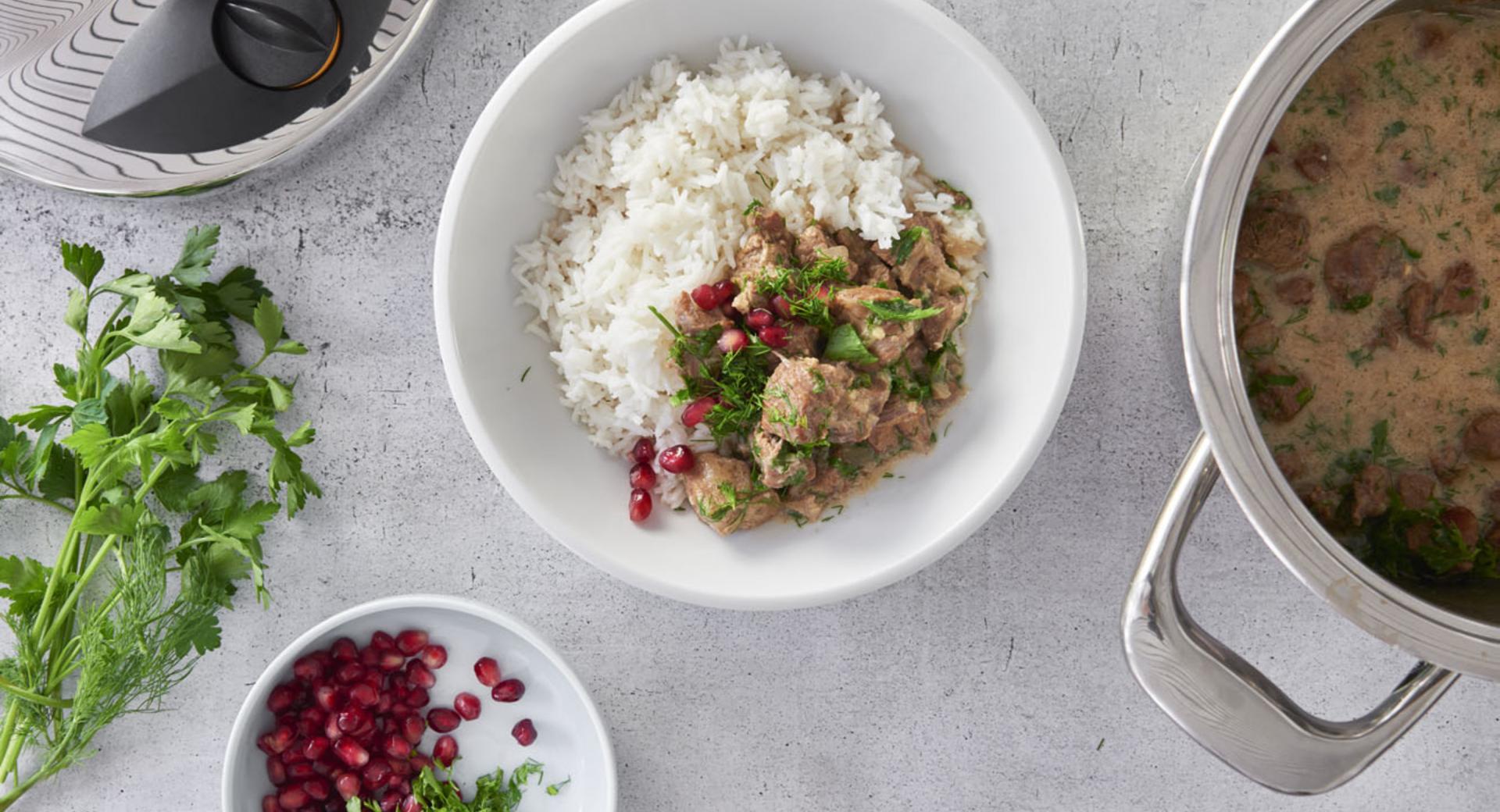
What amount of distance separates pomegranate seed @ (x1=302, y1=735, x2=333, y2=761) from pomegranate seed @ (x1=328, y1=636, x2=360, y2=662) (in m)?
0.20

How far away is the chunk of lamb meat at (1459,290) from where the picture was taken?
2.11 m

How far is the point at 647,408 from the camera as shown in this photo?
2.20 m

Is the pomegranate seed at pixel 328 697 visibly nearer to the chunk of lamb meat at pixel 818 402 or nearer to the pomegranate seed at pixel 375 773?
the pomegranate seed at pixel 375 773

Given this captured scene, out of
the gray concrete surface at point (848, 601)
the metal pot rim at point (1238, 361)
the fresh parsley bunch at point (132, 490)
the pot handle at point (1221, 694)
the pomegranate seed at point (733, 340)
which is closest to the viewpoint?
the metal pot rim at point (1238, 361)

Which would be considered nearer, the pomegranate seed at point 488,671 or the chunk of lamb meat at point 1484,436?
the chunk of lamb meat at point 1484,436

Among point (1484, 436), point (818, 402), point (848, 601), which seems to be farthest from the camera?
point (848, 601)

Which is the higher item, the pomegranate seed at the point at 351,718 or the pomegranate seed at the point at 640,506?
the pomegranate seed at the point at 640,506

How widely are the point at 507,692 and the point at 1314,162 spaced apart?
217cm

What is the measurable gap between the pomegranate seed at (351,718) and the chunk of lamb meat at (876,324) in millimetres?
1516

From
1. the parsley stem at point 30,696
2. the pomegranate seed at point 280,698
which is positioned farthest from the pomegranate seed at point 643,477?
the parsley stem at point 30,696

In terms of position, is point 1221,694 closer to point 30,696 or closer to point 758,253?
point 758,253

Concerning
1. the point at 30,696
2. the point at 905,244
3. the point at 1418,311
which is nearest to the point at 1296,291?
the point at 1418,311

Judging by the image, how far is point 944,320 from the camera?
2.18 metres

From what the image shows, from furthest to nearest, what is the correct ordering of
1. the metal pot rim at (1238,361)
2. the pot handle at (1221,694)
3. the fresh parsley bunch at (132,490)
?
1. the fresh parsley bunch at (132,490)
2. the pot handle at (1221,694)
3. the metal pot rim at (1238,361)
